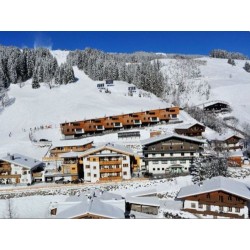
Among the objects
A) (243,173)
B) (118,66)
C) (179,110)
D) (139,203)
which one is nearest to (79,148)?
(139,203)

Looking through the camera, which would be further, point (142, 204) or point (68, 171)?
point (68, 171)

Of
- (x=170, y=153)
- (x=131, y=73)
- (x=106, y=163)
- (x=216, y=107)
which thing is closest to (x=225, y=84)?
(x=216, y=107)

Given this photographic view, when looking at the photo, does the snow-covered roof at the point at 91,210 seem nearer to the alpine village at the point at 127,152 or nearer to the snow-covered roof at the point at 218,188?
the alpine village at the point at 127,152

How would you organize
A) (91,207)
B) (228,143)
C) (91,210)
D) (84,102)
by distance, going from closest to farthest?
(91,210)
(91,207)
(228,143)
(84,102)

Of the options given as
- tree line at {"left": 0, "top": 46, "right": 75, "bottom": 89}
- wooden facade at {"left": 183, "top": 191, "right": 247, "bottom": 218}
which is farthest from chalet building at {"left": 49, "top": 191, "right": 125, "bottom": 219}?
tree line at {"left": 0, "top": 46, "right": 75, "bottom": 89}

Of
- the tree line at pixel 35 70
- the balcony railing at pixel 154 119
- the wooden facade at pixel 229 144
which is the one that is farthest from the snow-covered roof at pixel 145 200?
the tree line at pixel 35 70

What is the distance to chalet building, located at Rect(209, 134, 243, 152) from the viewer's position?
1495 cm

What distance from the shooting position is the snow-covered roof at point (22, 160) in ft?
45.4

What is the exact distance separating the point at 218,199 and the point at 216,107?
9814 mm

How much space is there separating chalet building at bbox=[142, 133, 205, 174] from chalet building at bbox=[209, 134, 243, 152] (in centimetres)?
131

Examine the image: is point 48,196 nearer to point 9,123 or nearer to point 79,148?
point 79,148

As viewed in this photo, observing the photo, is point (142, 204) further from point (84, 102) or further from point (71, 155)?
point (84, 102)

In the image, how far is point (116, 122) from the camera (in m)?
19.5

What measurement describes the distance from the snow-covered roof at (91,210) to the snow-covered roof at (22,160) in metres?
3.40
